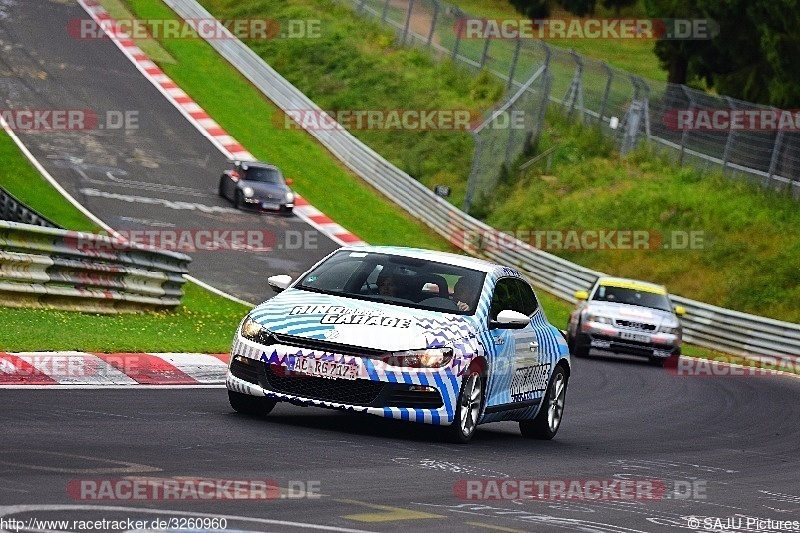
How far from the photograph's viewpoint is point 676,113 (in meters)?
37.4

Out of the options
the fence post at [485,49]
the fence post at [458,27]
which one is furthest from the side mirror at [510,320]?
the fence post at [485,49]

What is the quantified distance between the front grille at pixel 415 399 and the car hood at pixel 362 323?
1.02ft

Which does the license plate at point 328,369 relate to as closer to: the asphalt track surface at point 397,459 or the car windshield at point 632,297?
the asphalt track surface at point 397,459

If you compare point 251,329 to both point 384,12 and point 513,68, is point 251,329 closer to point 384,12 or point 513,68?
point 513,68

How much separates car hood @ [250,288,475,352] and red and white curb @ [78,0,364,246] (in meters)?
23.5

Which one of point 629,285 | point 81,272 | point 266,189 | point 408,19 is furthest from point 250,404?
point 408,19

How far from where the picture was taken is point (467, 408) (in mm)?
11086

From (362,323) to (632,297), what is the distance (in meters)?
15.5

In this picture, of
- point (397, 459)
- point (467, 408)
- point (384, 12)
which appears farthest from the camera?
point (384, 12)

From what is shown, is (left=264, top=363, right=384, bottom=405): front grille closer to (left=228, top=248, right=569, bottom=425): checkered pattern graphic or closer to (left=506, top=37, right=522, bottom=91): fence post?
(left=228, top=248, right=569, bottom=425): checkered pattern graphic

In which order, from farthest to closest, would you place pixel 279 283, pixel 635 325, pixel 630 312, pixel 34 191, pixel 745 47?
pixel 745 47 → pixel 34 191 → pixel 630 312 → pixel 635 325 → pixel 279 283

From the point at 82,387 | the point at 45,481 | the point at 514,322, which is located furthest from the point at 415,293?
the point at 45,481

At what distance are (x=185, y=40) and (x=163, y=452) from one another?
42927 mm

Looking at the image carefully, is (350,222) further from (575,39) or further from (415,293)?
(575,39)
